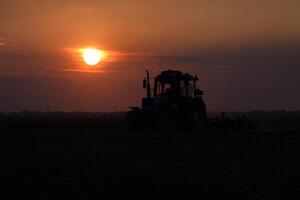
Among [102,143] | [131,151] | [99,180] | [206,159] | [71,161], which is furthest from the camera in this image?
[102,143]

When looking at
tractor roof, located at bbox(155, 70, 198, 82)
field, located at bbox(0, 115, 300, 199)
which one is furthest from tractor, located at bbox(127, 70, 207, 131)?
field, located at bbox(0, 115, 300, 199)

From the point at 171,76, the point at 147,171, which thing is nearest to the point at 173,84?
the point at 171,76

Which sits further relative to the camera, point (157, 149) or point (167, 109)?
point (167, 109)

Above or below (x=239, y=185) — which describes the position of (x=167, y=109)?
above

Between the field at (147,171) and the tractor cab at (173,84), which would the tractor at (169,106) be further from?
the field at (147,171)

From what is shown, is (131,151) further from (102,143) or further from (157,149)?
(102,143)

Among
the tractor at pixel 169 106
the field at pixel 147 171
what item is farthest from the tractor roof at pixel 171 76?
the field at pixel 147 171

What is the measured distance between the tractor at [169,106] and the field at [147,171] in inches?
358

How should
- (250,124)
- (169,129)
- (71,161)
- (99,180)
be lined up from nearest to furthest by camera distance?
(99,180), (71,161), (169,129), (250,124)

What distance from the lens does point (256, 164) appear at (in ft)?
61.4

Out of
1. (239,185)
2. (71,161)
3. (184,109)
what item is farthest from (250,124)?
(239,185)

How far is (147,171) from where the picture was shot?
16.4 meters

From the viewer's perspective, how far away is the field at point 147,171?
44.5 ft

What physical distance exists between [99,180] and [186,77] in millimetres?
20206
